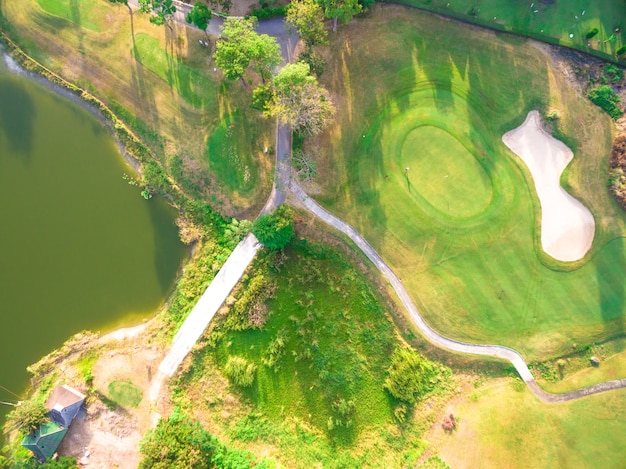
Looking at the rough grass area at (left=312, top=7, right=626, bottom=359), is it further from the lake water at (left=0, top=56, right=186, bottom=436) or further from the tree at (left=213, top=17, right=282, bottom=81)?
the lake water at (left=0, top=56, right=186, bottom=436)

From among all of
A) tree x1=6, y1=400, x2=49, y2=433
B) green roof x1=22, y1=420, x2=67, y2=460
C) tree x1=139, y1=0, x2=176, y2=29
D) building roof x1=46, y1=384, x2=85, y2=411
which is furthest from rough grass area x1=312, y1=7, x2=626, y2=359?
green roof x1=22, y1=420, x2=67, y2=460

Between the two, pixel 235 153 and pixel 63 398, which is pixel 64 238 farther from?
pixel 235 153

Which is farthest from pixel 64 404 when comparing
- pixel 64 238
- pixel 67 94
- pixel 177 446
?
pixel 67 94

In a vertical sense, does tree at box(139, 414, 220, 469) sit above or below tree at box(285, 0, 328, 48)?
below

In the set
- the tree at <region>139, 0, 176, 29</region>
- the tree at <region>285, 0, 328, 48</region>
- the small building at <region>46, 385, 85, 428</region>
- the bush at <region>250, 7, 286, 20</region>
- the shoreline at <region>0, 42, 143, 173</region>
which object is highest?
the bush at <region>250, 7, 286, 20</region>

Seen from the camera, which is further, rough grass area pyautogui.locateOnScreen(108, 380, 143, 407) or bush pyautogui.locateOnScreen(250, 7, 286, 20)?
bush pyautogui.locateOnScreen(250, 7, 286, 20)

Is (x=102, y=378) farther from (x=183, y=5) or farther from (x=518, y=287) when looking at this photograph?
(x=518, y=287)

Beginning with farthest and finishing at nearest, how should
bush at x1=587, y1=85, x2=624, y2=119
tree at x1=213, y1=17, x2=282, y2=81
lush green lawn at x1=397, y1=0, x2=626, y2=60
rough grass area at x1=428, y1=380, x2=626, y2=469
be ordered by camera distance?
lush green lawn at x1=397, y1=0, x2=626, y2=60, bush at x1=587, y1=85, x2=624, y2=119, rough grass area at x1=428, y1=380, x2=626, y2=469, tree at x1=213, y1=17, x2=282, y2=81
